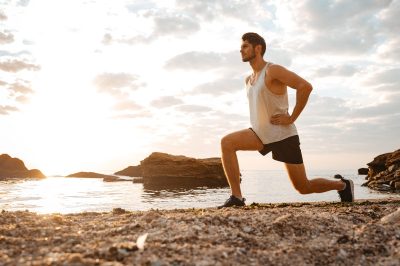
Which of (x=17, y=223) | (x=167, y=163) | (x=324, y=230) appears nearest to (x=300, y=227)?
(x=324, y=230)

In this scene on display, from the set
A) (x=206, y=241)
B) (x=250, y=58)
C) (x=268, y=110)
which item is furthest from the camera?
(x=250, y=58)

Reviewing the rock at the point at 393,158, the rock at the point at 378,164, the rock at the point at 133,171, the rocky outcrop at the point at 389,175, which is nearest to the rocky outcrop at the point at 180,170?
the rock at the point at 378,164

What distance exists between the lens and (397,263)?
11.9 feet

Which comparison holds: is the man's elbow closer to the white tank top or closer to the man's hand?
the white tank top

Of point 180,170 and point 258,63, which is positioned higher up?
point 258,63

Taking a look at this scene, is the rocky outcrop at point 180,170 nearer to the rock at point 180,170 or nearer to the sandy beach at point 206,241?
the rock at point 180,170

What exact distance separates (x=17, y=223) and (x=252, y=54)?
4.93m

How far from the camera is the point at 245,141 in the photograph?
7477 mm

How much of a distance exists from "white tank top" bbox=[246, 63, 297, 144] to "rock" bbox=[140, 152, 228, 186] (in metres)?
61.0

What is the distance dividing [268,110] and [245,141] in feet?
2.44

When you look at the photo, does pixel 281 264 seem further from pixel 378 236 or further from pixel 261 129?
pixel 261 129

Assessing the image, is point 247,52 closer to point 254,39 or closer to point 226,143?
point 254,39

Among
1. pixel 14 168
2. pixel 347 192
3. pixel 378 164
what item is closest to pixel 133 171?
pixel 14 168

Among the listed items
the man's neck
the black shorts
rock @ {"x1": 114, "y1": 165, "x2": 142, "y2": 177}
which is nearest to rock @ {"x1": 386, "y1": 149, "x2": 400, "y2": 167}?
the black shorts
